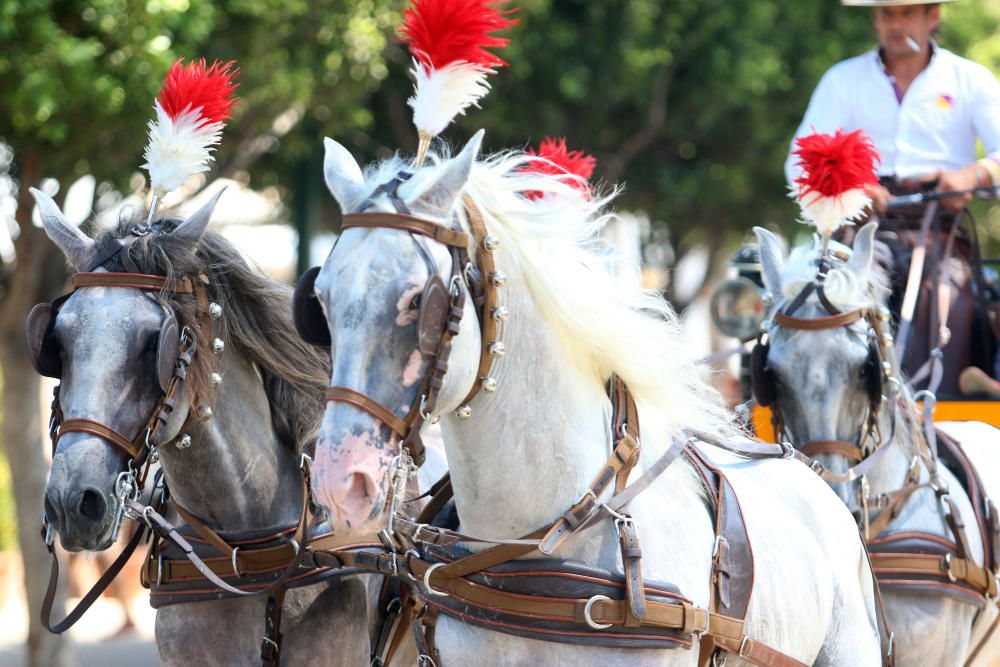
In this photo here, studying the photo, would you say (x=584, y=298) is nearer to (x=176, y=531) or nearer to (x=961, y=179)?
(x=176, y=531)

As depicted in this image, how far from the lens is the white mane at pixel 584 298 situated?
314 cm

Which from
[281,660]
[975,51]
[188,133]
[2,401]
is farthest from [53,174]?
[975,51]

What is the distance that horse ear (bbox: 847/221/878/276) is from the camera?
16.1 ft

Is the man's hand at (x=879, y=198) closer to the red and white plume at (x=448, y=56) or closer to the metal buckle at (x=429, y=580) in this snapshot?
the red and white plume at (x=448, y=56)

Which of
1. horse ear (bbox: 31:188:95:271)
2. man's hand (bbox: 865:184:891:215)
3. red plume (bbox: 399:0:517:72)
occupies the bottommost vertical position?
horse ear (bbox: 31:188:95:271)

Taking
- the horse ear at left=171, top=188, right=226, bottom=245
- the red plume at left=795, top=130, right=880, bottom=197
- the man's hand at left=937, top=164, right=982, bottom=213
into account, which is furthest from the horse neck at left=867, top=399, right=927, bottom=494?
the horse ear at left=171, top=188, right=226, bottom=245

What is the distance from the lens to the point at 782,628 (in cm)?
352

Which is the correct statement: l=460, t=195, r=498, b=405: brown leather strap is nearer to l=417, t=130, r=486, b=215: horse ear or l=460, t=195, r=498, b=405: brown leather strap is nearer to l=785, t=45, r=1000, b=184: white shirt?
l=417, t=130, r=486, b=215: horse ear

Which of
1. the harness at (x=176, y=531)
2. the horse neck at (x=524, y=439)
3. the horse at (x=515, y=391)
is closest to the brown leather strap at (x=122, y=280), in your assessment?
the harness at (x=176, y=531)

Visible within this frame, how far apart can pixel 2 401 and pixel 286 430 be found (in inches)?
214

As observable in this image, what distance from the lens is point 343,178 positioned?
10.1 feet

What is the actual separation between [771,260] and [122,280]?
95.0 inches

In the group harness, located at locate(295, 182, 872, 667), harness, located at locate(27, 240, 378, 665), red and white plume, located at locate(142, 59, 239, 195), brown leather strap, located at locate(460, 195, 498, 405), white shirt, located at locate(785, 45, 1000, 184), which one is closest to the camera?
harness, located at locate(295, 182, 872, 667)

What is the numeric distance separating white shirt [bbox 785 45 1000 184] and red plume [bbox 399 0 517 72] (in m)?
3.18
